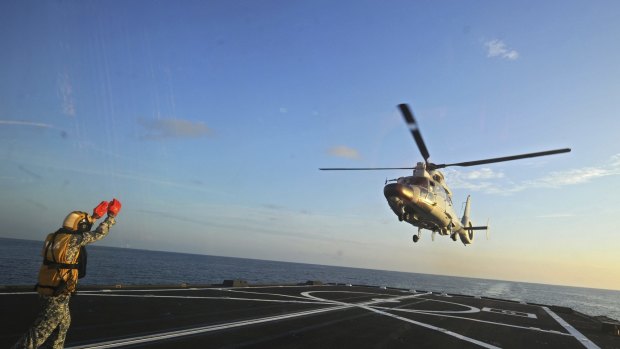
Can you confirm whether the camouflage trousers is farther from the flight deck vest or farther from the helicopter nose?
the helicopter nose

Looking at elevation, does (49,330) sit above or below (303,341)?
A: above

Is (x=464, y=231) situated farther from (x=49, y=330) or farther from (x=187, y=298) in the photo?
(x=49, y=330)

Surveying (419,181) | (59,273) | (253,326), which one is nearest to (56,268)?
(59,273)

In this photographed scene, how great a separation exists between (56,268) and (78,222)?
76 cm

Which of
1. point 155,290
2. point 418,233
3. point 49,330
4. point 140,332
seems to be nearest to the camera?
point 49,330

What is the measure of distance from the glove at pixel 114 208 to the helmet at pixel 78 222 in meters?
0.48

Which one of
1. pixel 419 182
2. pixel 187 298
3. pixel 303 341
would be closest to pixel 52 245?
pixel 303 341

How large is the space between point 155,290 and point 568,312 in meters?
27.7

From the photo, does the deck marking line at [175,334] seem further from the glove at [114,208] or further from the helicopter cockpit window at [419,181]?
the helicopter cockpit window at [419,181]

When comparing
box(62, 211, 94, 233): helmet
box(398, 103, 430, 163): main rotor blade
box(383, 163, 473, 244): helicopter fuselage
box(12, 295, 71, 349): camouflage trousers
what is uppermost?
box(398, 103, 430, 163): main rotor blade

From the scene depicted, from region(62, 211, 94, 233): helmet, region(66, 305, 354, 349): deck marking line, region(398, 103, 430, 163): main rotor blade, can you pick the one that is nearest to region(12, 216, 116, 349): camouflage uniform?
region(62, 211, 94, 233): helmet

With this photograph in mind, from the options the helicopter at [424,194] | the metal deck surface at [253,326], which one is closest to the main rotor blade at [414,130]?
the helicopter at [424,194]

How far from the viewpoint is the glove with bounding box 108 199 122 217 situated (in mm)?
6051

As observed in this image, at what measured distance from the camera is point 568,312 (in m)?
26.7
